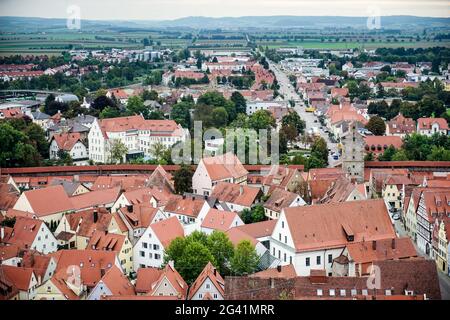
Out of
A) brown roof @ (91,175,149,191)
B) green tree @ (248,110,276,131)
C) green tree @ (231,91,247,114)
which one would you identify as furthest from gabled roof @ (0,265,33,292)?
green tree @ (231,91,247,114)

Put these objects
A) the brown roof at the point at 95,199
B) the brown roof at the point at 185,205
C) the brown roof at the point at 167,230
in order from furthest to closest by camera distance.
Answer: the brown roof at the point at 95,199
the brown roof at the point at 185,205
the brown roof at the point at 167,230

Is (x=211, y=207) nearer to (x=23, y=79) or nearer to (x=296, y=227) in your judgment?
(x=296, y=227)

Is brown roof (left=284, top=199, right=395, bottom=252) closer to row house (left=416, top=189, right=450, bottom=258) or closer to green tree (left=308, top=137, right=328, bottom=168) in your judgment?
row house (left=416, top=189, right=450, bottom=258)

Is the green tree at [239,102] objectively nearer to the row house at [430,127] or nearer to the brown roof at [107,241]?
the row house at [430,127]

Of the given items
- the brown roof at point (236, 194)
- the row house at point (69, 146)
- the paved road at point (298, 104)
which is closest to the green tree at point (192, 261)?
the brown roof at point (236, 194)

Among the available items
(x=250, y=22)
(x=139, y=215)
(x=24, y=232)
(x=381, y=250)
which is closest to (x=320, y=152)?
(x=250, y=22)
